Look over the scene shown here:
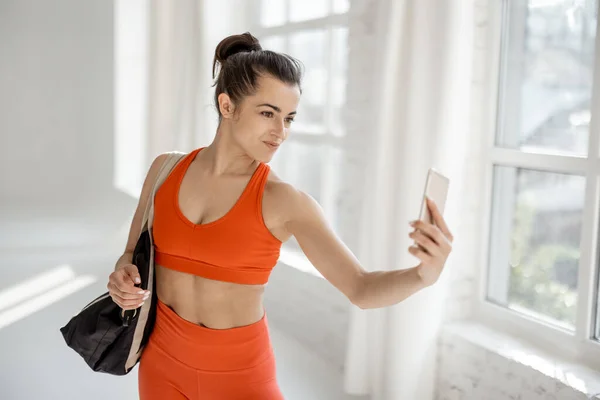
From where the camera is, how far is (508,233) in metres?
3.06

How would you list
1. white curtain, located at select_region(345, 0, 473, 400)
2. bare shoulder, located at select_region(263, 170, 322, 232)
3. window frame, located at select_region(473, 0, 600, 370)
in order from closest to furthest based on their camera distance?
bare shoulder, located at select_region(263, 170, 322, 232), window frame, located at select_region(473, 0, 600, 370), white curtain, located at select_region(345, 0, 473, 400)

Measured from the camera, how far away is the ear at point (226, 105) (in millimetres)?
2070

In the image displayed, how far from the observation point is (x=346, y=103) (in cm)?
385

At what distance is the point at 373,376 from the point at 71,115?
5186 millimetres

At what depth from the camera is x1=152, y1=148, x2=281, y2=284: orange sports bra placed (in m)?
1.93

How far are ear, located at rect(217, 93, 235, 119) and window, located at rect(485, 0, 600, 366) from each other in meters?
1.28

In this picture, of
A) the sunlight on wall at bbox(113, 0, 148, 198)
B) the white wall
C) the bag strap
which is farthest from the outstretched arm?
the white wall

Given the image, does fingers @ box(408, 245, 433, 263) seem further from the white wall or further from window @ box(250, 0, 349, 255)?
the white wall

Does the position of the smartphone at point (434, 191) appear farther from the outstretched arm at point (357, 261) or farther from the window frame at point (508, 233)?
the window frame at point (508, 233)

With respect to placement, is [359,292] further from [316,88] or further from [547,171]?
[316,88]

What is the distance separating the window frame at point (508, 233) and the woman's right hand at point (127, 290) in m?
1.53

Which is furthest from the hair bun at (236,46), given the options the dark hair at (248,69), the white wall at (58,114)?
the white wall at (58,114)

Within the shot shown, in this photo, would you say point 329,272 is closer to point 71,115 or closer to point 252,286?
point 252,286

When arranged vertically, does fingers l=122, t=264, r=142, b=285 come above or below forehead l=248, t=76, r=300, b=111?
below
